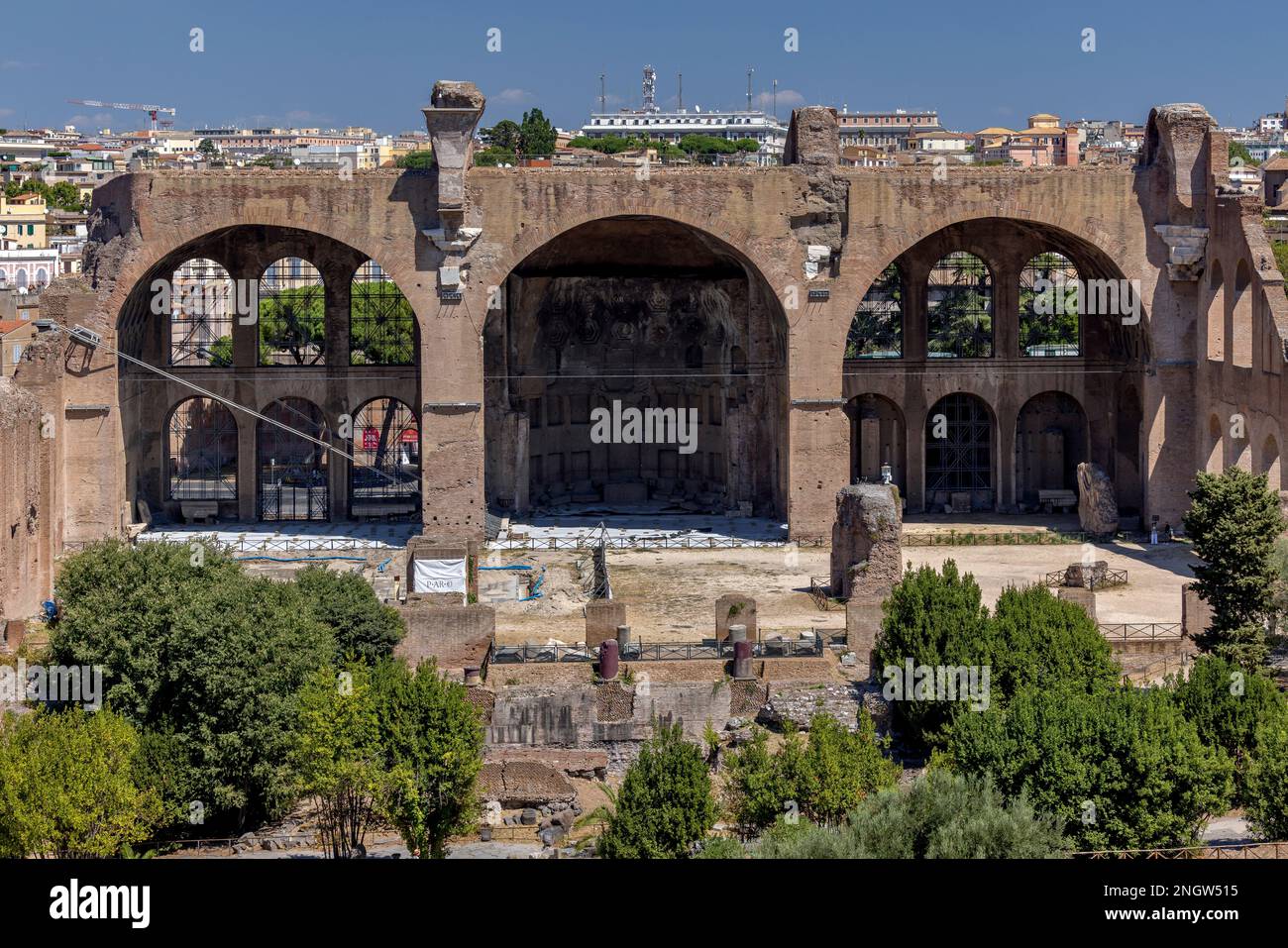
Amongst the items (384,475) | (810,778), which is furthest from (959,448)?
(810,778)

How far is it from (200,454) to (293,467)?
13.2ft

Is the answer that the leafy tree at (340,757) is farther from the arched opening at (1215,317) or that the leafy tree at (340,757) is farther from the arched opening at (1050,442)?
the arched opening at (1050,442)

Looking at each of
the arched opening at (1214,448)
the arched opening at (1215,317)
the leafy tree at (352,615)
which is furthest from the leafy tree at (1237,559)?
the leafy tree at (352,615)

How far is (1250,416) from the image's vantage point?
4353 cm

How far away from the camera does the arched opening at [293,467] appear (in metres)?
52.5

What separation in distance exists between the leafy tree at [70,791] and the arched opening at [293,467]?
22.1 meters

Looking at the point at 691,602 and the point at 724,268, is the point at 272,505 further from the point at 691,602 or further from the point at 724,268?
the point at 691,602

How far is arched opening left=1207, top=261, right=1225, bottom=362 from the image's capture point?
46219 mm

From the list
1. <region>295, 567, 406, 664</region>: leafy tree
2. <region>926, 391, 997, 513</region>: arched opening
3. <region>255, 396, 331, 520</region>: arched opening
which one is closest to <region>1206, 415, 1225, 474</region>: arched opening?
<region>926, 391, 997, 513</region>: arched opening

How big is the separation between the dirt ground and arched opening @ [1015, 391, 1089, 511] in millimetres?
7133

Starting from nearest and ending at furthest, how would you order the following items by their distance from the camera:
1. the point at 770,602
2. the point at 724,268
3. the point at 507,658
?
the point at 507,658
the point at 770,602
the point at 724,268

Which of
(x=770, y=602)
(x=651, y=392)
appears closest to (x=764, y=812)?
(x=770, y=602)

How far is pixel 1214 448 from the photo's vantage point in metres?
46.6
